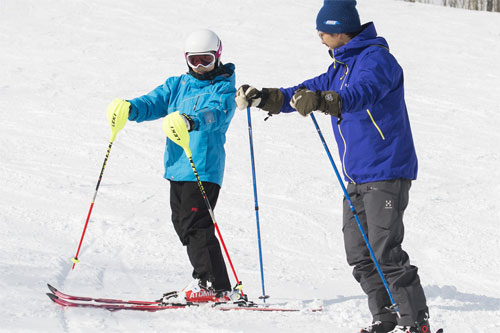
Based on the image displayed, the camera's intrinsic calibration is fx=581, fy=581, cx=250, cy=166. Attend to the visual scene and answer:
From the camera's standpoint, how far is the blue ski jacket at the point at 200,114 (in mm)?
3840

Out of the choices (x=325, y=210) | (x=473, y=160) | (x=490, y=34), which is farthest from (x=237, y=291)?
(x=490, y=34)

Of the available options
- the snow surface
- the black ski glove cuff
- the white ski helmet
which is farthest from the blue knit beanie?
the snow surface

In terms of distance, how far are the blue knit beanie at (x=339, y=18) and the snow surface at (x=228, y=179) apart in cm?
184

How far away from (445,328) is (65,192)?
4.43m

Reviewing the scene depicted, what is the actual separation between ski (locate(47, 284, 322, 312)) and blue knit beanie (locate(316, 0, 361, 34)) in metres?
1.88

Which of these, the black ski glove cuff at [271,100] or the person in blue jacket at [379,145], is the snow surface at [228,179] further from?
the black ski glove cuff at [271,100]

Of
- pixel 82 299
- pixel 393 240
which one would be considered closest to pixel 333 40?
pixel 393 240

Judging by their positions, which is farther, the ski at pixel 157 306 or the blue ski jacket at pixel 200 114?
the blue ski jacket at pixel 200 114

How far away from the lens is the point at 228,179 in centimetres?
766

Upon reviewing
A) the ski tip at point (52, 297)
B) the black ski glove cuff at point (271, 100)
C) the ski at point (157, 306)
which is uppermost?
the black ski glove cuff at point (271, 100)

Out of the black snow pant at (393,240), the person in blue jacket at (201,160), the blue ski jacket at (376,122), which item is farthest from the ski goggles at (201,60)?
the black snow pant at (393,240)

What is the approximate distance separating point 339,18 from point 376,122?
0.65 m

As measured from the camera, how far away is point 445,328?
396 centimetres

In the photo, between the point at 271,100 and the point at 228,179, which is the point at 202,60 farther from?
the point at 228,179
